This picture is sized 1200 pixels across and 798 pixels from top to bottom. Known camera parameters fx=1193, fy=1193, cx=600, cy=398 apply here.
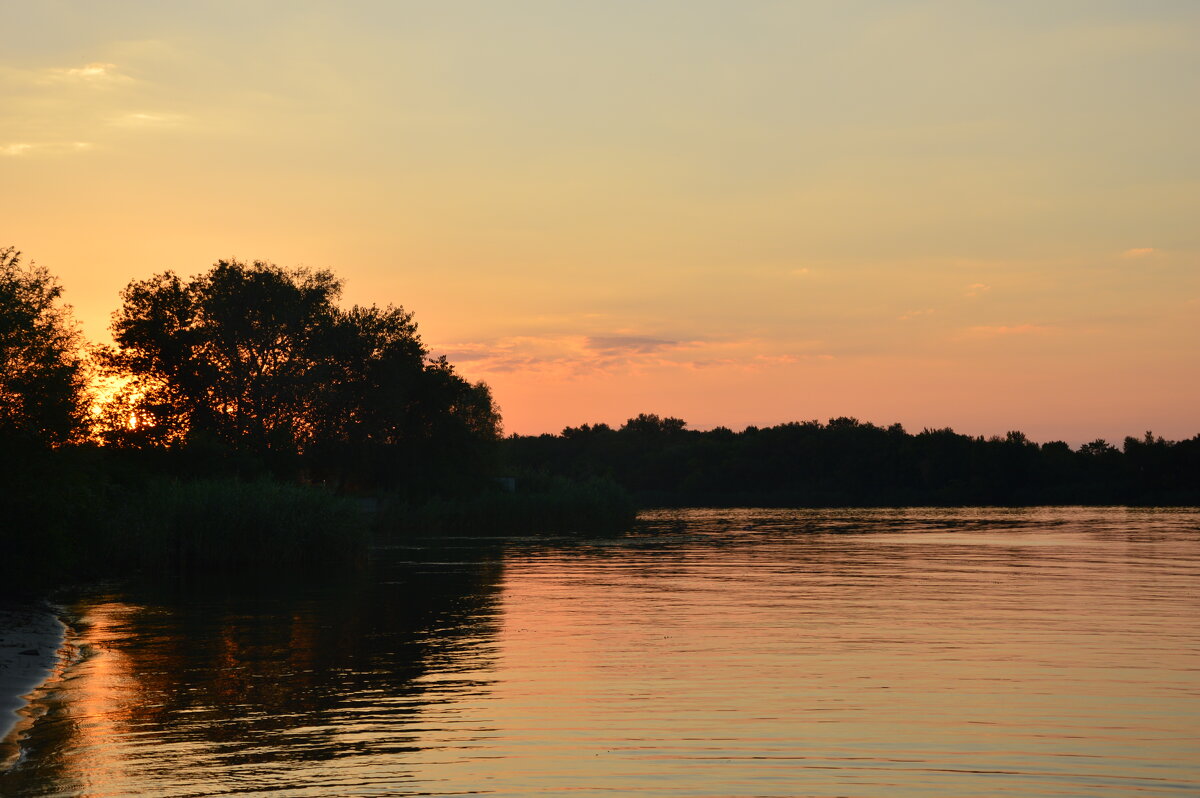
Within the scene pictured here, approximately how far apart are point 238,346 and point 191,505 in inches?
1727

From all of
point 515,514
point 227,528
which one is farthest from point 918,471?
point 227,528

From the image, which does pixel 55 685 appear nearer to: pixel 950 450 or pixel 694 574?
pixel 694 574

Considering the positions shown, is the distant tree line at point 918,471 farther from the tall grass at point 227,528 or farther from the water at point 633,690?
the water at point 633,690

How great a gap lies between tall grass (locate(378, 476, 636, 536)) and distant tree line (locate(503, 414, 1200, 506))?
69.7 m

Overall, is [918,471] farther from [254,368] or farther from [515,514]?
[254,368]

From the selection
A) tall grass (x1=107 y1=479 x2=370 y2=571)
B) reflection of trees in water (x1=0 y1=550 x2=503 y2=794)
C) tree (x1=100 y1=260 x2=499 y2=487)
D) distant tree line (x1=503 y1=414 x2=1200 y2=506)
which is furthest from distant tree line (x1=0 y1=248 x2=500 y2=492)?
distant tree line (x1=503 y1=414 x2=1200 y2=506)

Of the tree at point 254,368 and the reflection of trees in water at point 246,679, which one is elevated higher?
the tree at point 254,368

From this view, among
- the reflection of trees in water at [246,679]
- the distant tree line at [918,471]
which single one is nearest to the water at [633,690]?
the reflection of trees in water at [246,679]

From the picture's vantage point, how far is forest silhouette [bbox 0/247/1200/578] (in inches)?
1508

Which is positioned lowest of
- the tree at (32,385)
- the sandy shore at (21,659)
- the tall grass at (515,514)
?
the sandy shore at (21,659)

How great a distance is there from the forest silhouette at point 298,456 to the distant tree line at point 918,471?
335mm

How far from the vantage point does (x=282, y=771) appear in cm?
1376

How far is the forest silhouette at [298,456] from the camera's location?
3831cm

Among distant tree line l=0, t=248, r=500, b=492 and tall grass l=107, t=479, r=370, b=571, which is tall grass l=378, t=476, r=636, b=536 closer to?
distant tree line l=0, t=248, r=500, b=492
